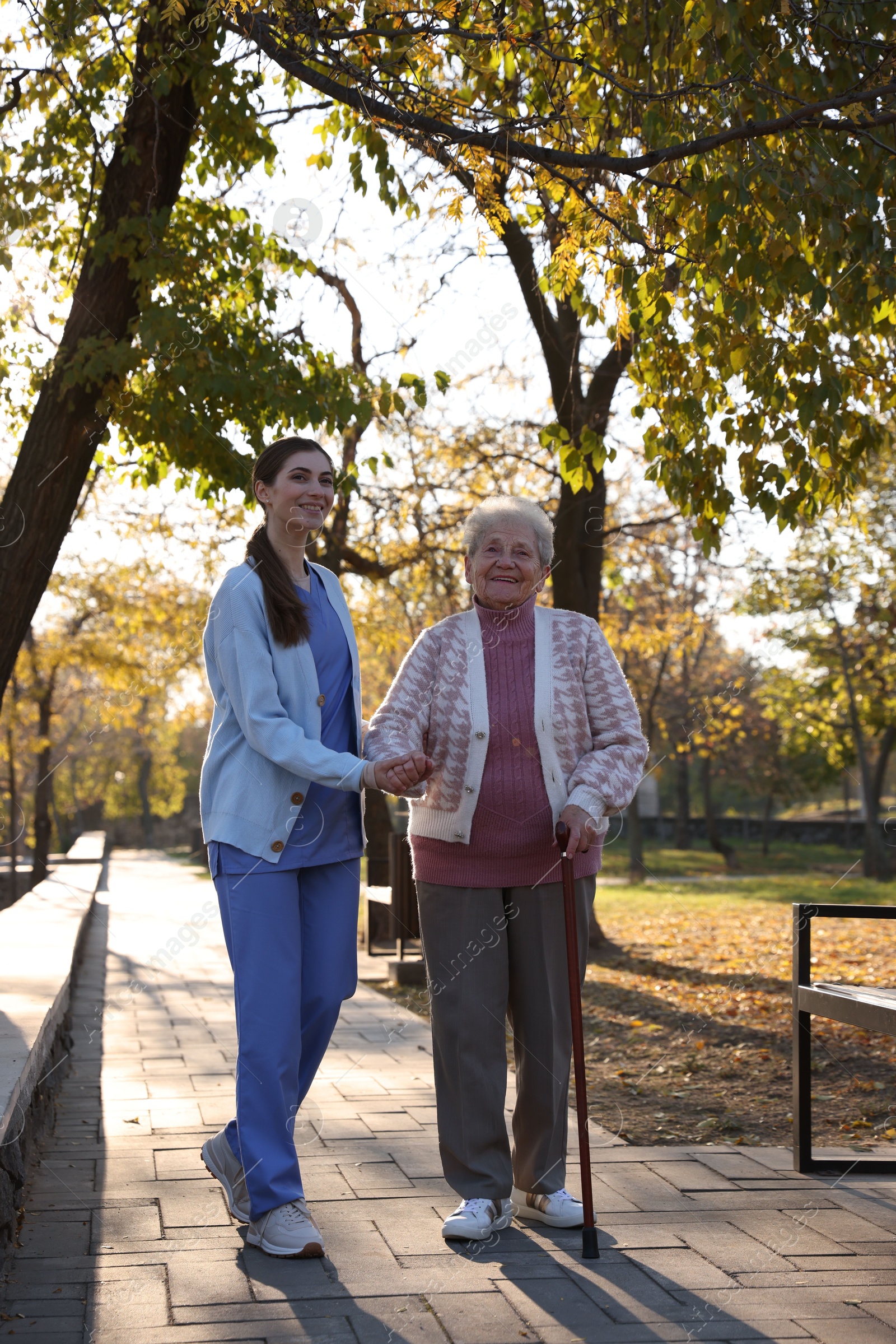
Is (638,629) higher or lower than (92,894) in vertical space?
higher

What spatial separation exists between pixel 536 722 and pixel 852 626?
2041 cm

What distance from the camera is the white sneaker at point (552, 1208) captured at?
3559mm

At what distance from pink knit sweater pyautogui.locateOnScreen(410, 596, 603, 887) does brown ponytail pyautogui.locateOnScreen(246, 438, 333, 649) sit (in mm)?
570

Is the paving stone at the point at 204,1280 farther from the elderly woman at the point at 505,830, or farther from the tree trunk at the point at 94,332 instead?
the tree trunk at the point at 94,332

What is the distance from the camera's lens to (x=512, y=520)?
11.9 ft

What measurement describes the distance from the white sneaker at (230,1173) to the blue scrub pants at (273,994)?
7cm

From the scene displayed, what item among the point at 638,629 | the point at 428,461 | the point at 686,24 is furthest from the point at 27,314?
the point at 638,629

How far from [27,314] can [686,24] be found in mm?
4057

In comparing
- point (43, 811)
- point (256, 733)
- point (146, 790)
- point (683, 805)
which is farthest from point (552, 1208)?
point (146, 790)

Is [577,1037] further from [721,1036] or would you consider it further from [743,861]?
[743,861]

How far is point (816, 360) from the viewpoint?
5379 mm

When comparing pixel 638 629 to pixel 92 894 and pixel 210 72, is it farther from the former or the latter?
pixel 210 72

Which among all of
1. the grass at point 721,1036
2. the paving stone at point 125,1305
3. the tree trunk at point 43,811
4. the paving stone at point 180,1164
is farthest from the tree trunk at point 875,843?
the paving stone at point 125,1305

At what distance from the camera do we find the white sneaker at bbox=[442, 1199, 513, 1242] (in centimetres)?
341
